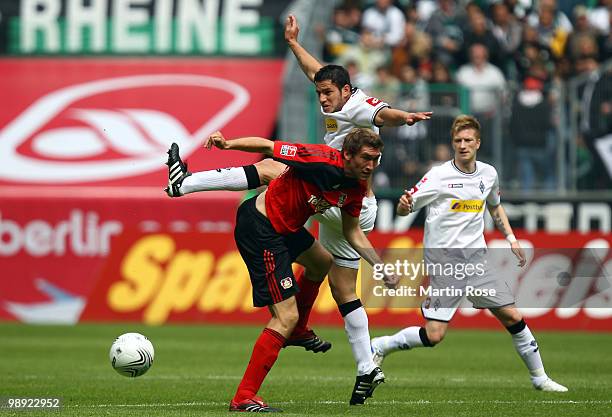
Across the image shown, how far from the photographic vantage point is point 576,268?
61.7 ft

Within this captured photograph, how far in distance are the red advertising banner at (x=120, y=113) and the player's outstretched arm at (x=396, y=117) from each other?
511 inches

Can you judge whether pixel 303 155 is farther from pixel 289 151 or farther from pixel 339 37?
pixel 339 37

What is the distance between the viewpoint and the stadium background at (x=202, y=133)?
20.0m

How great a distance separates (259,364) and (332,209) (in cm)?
168

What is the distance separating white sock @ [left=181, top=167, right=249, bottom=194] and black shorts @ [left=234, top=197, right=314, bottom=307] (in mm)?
239

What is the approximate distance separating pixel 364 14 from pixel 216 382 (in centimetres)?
1266

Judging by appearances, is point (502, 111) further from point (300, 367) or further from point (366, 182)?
point (366, 182)

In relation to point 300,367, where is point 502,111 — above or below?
above

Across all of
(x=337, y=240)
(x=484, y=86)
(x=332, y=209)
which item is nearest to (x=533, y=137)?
(x=484, y=86)

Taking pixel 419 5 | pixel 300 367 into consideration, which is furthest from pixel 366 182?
pixel 419 5

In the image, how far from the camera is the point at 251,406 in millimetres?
9422

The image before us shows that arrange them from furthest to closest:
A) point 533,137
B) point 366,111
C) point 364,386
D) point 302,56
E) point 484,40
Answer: point 484,40, point 533,137, point 302,56, point 366,111, point 364,386

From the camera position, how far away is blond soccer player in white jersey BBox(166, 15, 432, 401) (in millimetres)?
9828

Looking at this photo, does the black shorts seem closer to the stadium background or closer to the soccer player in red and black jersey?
the soccer player in red and black jersey
